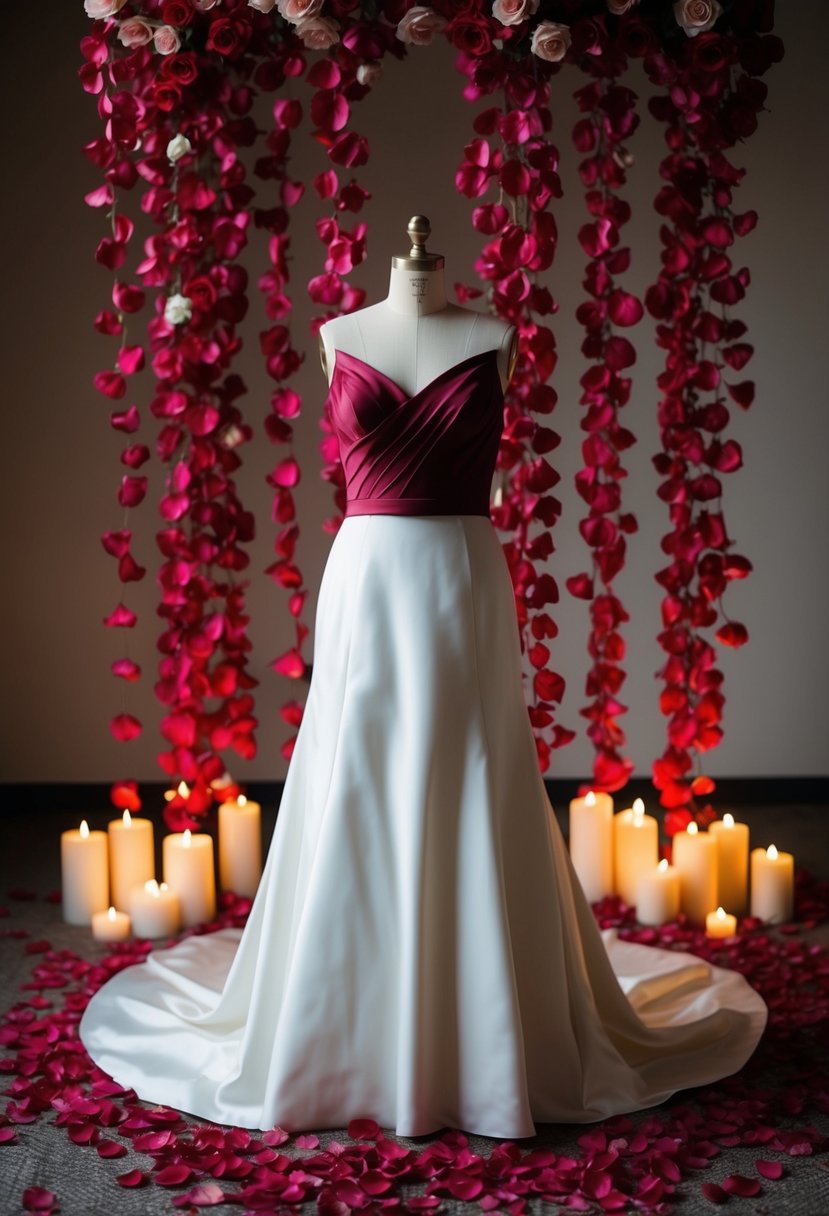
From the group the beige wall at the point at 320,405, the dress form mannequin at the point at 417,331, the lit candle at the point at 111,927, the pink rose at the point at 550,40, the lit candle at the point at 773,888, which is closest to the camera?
the dress form mannequin at the point at 417,331

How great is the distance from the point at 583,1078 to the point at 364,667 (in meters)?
0.78

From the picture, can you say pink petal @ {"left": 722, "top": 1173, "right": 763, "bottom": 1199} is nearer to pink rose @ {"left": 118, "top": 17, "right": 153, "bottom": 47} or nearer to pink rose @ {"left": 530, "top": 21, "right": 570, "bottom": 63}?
pink rose @ {"left": 530, "top": 21, "right": 570, "bottom": 63}

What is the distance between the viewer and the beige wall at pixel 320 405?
12.9 feet

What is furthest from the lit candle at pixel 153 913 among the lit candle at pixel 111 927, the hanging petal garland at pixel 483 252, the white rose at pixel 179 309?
the white rose at pixel 179 309

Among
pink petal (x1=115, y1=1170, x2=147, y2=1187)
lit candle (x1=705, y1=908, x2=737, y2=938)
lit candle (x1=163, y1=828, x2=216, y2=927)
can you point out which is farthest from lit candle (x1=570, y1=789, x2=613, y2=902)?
pink petal (x1=115, y1=1170, x2=147, y2=1187)

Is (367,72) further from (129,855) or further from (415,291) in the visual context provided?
(129,855)

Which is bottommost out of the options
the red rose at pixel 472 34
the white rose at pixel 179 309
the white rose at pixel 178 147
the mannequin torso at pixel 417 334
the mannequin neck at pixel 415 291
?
the mannequin torso at pixel 417 334

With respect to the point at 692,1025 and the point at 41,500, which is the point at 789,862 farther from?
the point at 41,500

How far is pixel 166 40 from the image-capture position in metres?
2.31

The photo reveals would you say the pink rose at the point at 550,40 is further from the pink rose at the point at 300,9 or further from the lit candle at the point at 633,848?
the lit candle at the point at 633,848

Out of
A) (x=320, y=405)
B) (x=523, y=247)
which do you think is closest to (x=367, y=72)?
(x=523, y=247)

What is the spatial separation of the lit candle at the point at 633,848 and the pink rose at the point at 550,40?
1.81 m

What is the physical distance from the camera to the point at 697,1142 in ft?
6.33

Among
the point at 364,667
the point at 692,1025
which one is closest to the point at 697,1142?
the point at 692,1025
